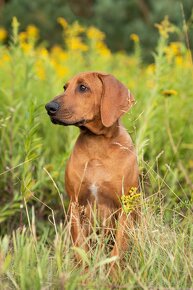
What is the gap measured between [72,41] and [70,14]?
6.76 meters

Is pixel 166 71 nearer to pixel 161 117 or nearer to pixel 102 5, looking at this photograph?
pixel 161 117

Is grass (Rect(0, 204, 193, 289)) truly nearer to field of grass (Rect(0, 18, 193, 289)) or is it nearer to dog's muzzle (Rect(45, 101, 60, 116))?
field of grass (Rect(0, 18, 193, 289))

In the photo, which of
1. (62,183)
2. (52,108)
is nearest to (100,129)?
(52,108)

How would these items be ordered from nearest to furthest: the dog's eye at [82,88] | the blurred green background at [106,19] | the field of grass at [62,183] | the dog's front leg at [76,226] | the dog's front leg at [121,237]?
the field of grass at [62,183] → the dog's front leg at [121,237] → the dog's front leg at [76,226] → the dog's eye at [82,88] → the blurred green background at [106,19]


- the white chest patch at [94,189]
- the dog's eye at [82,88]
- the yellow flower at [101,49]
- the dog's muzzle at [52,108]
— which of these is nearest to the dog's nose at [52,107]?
the dog's muzzle at [52,108]

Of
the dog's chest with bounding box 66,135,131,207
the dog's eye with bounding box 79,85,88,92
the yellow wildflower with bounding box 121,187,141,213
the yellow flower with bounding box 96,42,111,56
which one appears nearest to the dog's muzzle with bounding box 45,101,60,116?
the dog's eye with bounding box 79,85,88,92

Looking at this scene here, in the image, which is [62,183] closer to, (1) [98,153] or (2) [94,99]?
(1) [98,153]

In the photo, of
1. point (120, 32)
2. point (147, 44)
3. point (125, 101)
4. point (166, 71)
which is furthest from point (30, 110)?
point (120, 32)

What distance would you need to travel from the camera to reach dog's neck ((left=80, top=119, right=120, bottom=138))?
4.12 meters

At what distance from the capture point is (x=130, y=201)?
3691 millimetres

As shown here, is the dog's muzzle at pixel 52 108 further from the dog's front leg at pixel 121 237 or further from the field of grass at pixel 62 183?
the dog's front leg at pixel 121 237

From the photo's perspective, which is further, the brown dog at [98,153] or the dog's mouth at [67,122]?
the brown dog at [98,153]

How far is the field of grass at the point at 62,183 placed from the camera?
336 cm

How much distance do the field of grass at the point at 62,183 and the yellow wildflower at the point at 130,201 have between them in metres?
0.06
